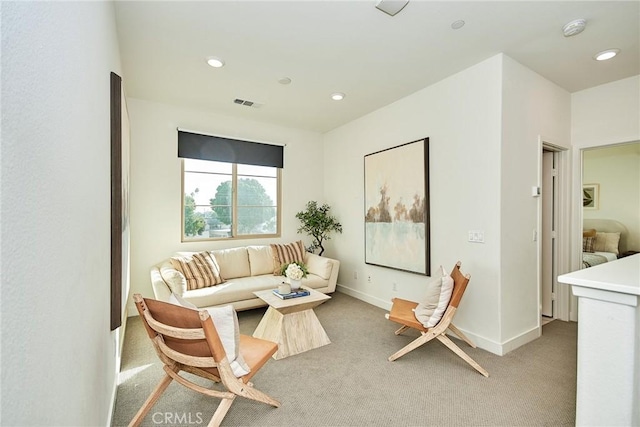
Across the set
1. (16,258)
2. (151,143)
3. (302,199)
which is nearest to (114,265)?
(16,258)

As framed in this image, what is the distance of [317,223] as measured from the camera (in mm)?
4973

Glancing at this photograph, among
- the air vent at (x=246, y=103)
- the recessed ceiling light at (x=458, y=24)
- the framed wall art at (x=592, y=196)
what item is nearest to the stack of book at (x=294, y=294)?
the air vent at (x=246, y=103)

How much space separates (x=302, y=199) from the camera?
17.1ft

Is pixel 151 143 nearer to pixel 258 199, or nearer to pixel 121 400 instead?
pixel 258 199

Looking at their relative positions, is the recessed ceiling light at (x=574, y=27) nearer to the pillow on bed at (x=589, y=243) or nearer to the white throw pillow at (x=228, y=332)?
the white throw pillow at (x=228, y=332)

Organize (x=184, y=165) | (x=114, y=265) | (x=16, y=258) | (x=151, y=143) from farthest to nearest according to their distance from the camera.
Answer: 1. (x=184, y=165)
2. (x=151, y=143)
3. (x=114, y=265)
4. (x=16, y=258)

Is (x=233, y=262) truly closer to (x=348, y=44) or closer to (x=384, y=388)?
(x=384, y=388)

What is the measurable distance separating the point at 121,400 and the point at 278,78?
10.7 ft

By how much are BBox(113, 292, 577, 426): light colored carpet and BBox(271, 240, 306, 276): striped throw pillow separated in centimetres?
157

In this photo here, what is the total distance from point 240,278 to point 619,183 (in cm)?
707

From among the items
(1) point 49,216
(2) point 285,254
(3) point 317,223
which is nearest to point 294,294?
(2) point 285,254

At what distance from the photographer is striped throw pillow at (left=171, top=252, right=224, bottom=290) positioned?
3523mm

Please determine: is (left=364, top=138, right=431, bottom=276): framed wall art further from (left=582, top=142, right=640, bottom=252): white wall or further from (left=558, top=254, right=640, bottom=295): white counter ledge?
(left=582, top=142, right=640, bottom=252): white wall

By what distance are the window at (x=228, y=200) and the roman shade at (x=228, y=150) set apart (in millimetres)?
118
